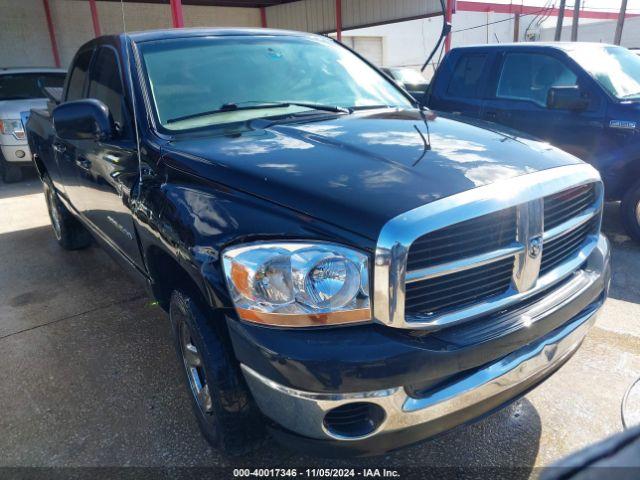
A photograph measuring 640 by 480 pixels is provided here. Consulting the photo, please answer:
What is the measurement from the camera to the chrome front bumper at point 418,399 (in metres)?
1.62

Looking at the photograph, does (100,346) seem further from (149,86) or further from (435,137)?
(435,137)

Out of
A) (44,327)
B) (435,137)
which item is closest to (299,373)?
(435,137)

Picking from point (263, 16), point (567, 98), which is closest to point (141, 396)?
point (567, 98)

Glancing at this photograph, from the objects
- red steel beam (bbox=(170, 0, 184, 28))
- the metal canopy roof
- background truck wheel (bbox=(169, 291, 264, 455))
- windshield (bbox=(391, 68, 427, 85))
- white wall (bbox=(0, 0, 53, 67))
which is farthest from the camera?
the metal canopy roof

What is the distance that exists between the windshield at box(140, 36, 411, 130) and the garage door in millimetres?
24892

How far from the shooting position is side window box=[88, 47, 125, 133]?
9.41ft

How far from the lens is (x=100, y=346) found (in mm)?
3223

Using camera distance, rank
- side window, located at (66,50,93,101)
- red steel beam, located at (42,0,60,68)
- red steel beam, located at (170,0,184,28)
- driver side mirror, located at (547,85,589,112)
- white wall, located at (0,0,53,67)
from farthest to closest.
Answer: red steel beam, located at (42,0,60,68) < white wall, located at (0,0,53,67) < red steel beam, located at (170,0,184,28) < driver side mirror, located at (547,85,589,112) < side window, located at (66,50,93,101)

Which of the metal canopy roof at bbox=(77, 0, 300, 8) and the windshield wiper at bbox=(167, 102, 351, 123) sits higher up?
the metal canopy roof at bbox=(77, 0, 300, 8)

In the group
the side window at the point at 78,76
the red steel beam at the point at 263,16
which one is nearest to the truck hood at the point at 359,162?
the side window at the point at 78,76

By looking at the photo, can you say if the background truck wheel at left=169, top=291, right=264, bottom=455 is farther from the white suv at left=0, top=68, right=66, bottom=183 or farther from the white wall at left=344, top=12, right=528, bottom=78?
the white wall at left=344, top=12, right=528, bottom=78

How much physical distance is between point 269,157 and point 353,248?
2.23 ft

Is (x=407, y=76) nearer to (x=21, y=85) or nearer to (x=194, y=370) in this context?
(x=21, y=85)

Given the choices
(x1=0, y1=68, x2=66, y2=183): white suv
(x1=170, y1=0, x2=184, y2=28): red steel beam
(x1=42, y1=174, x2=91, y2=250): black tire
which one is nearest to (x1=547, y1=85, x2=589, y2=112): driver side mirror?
(x1=42, y1=174, x2=91, y2=250): black tire
